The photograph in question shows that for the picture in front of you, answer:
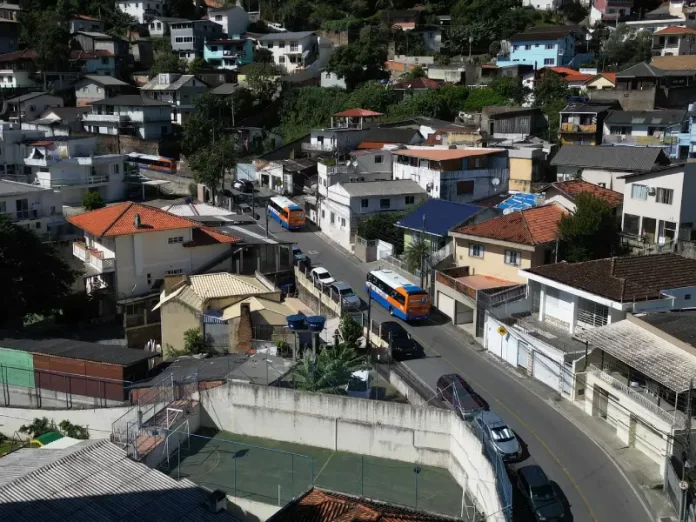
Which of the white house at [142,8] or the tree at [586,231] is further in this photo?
the white house at [142,8]

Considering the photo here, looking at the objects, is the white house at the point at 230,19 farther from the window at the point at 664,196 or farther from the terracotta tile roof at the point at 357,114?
the window at the point at 664,196

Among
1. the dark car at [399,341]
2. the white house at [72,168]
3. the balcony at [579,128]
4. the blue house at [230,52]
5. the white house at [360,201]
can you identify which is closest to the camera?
the dark car at [399,341]

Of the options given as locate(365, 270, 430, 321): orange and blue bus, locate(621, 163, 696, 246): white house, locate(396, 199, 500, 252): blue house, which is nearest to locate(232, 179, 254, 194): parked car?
locate(396, 199, 500, 252): blue house

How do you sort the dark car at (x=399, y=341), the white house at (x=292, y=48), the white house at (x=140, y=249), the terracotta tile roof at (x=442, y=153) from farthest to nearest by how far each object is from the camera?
the white house at (x=292, y=48) < the terracotta tile roof at (x=442, y=153) < the white house at (x=140, y=249) < the dark car at (x=399, y=341)

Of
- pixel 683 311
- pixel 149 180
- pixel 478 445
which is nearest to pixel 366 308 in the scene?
pixel 683 311

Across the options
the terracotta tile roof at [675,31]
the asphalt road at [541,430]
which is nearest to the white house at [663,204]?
the asphalt road at [541,430]

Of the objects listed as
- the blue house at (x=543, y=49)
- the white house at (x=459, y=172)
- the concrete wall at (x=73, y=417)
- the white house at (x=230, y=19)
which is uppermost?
the white house at (x=230, y=19)
